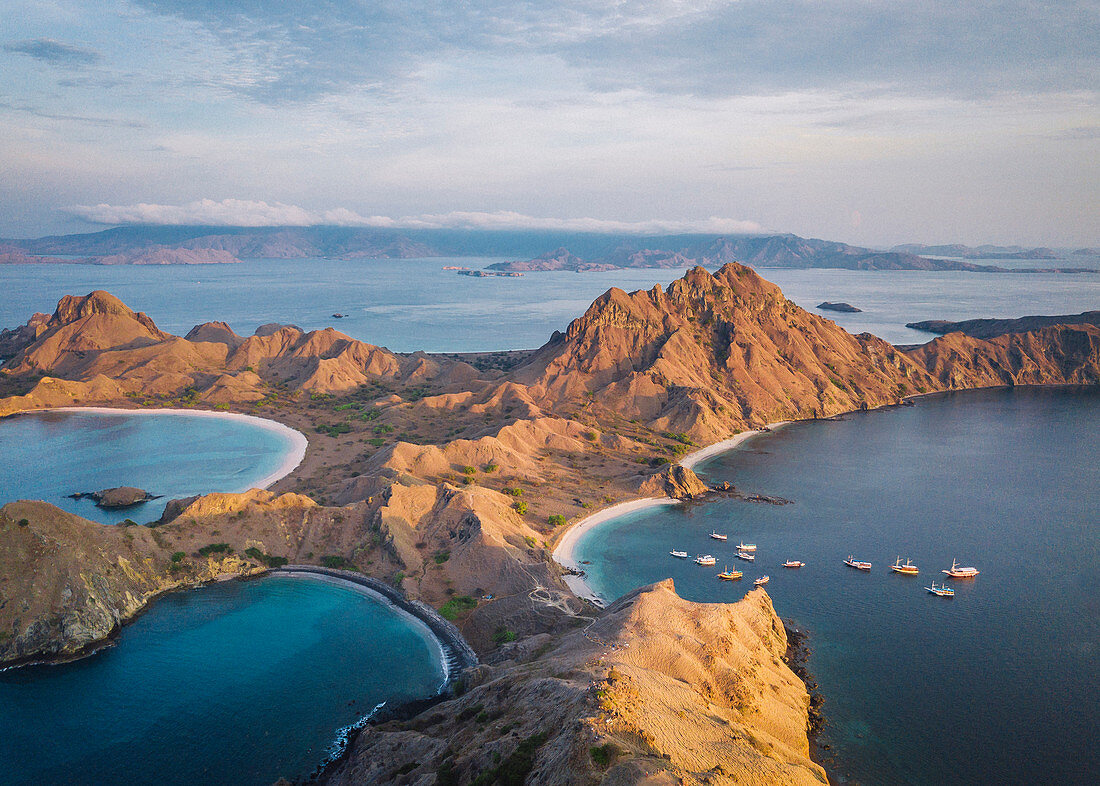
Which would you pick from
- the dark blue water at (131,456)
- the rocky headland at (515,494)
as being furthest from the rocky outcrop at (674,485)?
the dark blue water at (131,456)

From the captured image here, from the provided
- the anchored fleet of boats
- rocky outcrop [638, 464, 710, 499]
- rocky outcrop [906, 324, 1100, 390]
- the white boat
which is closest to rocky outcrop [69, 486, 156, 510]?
rocky outcrop [638, 464, 710, 499]

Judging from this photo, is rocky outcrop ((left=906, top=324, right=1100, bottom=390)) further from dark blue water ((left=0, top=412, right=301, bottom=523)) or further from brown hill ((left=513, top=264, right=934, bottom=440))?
dark blue water ((left=0, top=412, right=301, bottom=523))

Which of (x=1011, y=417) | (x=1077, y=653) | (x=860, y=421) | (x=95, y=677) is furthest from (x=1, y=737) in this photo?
(x=1011, y=417)

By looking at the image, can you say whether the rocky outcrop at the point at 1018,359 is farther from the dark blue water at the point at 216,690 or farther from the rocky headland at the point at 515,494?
the dark blue water at the point at 216,690

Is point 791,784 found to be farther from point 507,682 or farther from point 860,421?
point 860,421

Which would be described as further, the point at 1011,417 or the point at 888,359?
the point at 888,359

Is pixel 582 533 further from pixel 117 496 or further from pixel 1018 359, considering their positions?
pixel 1018 359

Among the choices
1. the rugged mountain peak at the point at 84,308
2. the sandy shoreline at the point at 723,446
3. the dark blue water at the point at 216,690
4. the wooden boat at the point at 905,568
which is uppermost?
the rugged mountain peak at the point at 84,308
